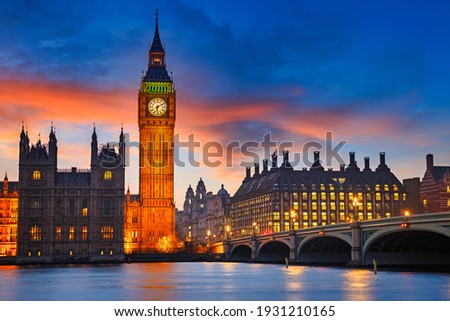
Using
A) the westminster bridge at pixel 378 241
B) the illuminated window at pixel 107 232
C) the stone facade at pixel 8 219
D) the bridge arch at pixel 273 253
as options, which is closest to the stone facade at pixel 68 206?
the illuminated window at pixel 107 232

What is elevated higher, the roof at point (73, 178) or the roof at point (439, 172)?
the roof at point (439, 172)

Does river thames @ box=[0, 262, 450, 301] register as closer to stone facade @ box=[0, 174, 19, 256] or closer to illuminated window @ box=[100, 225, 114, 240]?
illuminated window @ box=[100, 225, 114, 240]

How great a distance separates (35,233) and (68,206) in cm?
951

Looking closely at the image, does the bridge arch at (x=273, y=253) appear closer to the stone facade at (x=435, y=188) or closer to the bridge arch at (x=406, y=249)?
the stone facade at (x=435, y=188)

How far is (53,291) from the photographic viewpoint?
65.4 metres

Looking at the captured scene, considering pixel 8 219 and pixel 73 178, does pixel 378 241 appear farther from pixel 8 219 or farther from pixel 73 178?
pixel 8 219

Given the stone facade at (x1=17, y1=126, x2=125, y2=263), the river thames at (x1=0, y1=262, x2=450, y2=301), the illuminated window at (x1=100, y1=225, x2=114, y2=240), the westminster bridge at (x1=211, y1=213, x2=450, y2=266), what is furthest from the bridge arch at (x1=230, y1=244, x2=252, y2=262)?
the river thames at (x1=0, y1=262, x2=450, y2=301)

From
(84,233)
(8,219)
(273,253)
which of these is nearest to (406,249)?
(273,253)

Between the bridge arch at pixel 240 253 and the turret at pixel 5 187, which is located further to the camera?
the turret at pixel 5 187

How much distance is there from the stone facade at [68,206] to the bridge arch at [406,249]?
84.3 meters

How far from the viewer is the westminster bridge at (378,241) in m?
81.4

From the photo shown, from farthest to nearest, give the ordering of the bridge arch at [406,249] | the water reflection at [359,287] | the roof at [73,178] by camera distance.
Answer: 1. the roof at [73,178]
2. the bridge arch at [406,249]
3. the water reflection at [359,287]

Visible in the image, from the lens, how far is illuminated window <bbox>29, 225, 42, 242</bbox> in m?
174

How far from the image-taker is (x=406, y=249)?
102625mm
